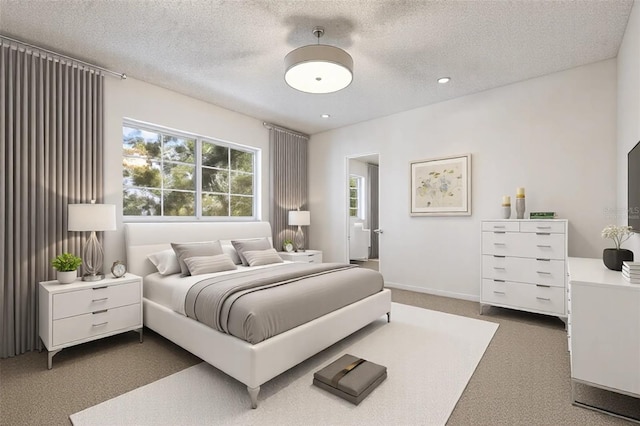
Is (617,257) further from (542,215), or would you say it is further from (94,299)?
(94,299)

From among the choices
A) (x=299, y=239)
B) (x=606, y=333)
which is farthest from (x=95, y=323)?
(x=606, y=333)

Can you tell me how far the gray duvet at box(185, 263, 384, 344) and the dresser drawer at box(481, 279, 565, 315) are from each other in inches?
61.5

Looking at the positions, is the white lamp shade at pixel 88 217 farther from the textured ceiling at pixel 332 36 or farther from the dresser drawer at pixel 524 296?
the dresser drawer at pixel 524 296

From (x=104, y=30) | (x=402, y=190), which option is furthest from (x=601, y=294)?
(x=104, y=30)

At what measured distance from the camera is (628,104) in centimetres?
267

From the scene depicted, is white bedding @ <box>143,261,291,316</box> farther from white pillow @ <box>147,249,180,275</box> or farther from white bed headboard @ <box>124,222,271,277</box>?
white bed headboard @ <box>124,222,271,277</box>

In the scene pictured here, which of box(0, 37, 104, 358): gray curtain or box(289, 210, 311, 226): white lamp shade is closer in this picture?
box(0, 37, 104, 358): gray curtain

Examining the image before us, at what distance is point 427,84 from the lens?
3.79 m

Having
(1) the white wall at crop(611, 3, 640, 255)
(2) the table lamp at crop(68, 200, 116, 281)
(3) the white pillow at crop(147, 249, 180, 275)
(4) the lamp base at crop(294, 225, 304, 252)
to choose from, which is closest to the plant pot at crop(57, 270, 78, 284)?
(2) the table lamp at crop(68, 200, 116, 281)

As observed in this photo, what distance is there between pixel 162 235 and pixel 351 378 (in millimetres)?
2711

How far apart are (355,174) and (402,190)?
2.82 m

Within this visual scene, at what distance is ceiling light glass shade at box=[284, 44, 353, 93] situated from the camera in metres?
2.45

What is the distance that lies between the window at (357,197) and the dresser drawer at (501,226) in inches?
169

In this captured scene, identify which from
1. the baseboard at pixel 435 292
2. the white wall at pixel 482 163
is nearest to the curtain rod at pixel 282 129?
the white wall at pixel 482 163
